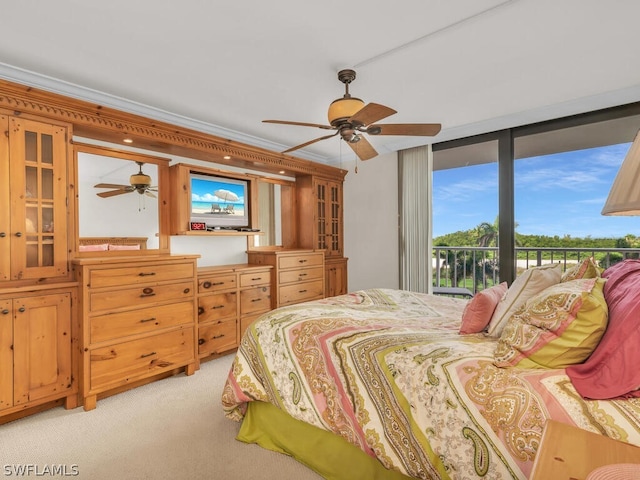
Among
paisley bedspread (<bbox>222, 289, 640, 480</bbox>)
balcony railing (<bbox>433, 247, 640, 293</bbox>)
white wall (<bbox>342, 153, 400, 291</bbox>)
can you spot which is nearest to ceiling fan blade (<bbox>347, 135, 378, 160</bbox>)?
paisley bedspread (<bbox>222, 289, 640, 480</bbox>)

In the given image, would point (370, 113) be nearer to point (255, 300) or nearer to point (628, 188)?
point (628, 188)

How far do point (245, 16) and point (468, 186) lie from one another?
480 cm

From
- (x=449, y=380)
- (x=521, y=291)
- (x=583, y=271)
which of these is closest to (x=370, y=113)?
(x=521, y=291)

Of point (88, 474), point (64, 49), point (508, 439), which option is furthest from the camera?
point (64, 49)

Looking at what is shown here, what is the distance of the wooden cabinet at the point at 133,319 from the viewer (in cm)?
250

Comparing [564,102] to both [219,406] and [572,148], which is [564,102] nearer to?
[572,148]

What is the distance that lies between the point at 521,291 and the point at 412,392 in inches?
31.4

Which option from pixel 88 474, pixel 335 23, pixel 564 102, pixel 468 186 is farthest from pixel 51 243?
pixel 468 186

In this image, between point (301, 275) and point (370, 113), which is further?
point (301, 275)

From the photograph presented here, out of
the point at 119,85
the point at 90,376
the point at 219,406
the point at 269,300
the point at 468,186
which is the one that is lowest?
the point at 219,406

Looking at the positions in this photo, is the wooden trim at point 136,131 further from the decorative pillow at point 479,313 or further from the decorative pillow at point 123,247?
the decorative pillow at point 479,313

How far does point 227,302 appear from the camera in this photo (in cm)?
356

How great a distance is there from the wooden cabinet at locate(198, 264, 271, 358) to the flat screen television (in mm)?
582

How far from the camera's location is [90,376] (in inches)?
97.7
